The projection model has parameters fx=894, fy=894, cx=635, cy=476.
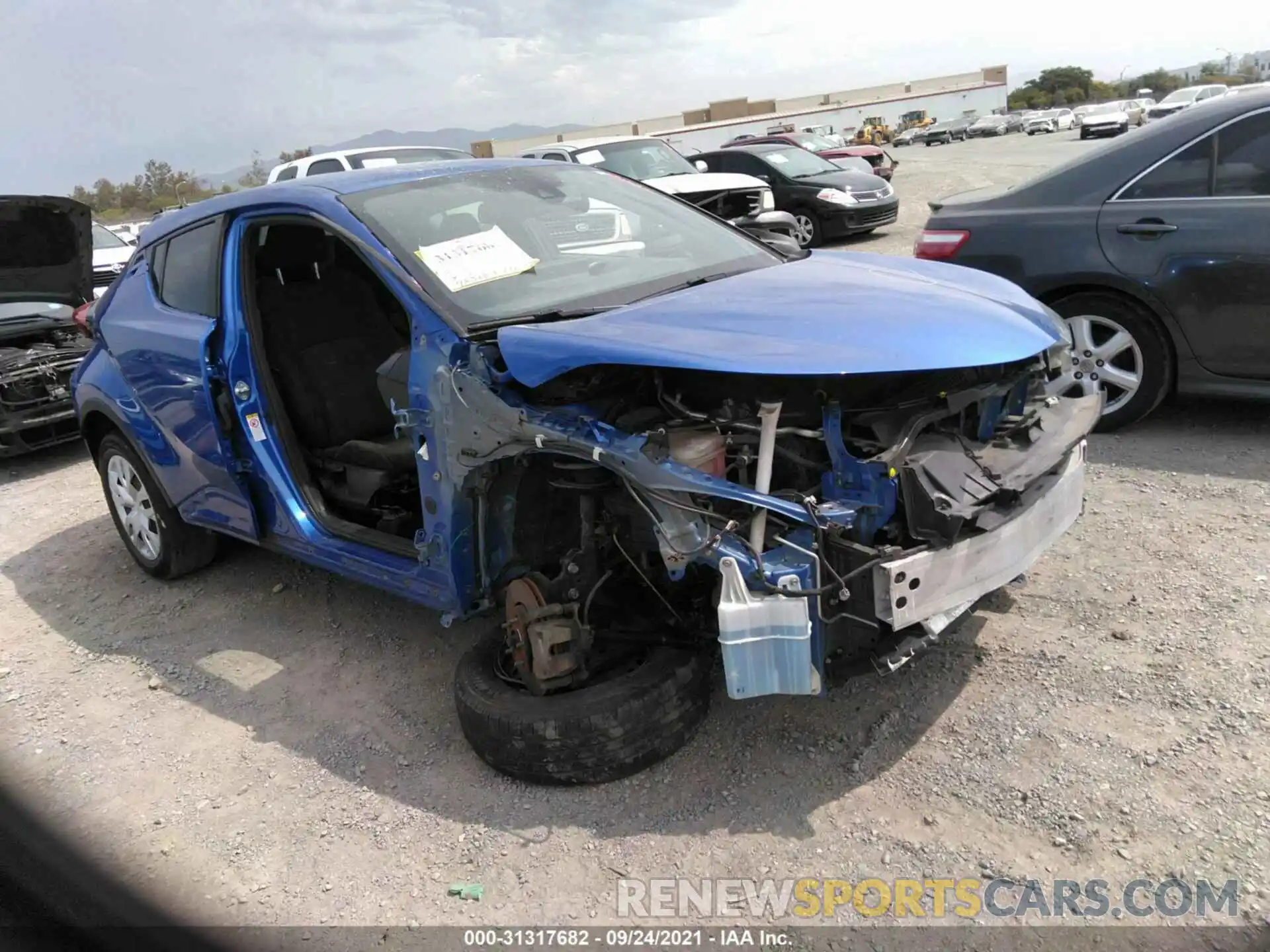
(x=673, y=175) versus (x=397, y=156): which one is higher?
(x=397, y=156)

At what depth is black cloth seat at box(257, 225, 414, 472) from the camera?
391cm

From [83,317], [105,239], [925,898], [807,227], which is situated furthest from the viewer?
[807,227]

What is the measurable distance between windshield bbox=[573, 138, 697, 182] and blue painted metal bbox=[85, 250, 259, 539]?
7.71 metres

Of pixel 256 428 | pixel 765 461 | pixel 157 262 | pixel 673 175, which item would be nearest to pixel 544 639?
pixel 765 461

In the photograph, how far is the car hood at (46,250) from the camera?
21.1 ft

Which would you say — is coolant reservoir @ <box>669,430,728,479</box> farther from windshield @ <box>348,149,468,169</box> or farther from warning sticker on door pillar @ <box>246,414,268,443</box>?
windshield @ <box>348,149,468,169</box>

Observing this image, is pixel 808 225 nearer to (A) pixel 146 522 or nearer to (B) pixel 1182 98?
(A) pixel 146 522

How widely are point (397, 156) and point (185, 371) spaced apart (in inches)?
279

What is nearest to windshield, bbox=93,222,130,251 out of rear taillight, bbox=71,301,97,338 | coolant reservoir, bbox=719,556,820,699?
rear taillight, bbox=71,301,97,338

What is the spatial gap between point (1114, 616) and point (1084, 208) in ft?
8.25

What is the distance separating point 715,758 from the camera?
111 inches

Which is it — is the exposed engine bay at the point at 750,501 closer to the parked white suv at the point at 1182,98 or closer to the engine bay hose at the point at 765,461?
the engine bay hose at the point at 765,461

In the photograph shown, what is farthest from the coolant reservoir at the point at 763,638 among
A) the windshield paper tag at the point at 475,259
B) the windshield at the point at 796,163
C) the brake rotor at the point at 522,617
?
the windshield at the point at 796,163

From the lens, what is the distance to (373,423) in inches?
163
